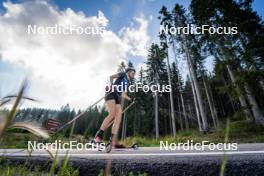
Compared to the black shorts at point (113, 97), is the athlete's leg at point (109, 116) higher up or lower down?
lower down

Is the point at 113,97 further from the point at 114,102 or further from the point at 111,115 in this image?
the point at 111,115

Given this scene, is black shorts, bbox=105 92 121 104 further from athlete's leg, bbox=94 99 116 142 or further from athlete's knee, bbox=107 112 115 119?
athlete's knee, bbox=107 112 115 119

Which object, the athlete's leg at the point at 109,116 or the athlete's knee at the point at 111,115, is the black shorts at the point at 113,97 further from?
the athlete's knee at the point at 111,115

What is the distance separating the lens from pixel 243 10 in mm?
19000

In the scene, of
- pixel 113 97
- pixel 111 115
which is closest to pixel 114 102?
pixel 113 97

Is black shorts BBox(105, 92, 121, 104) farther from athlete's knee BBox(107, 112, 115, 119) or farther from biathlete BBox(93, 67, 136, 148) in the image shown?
athlete's knee BBox(107, 112, 115, 119)

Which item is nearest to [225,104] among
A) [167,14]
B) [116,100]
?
[167,14]

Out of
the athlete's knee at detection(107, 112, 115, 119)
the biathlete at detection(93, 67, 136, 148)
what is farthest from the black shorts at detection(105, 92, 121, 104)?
the athlete's knee at detection(107, 112, 115, 119)

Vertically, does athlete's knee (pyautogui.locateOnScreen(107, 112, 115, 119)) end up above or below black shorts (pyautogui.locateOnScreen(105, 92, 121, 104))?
below

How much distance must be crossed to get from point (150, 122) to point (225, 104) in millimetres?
19160

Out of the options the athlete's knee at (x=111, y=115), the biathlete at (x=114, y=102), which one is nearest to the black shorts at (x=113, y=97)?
the biathlete at (x=114, y=102)

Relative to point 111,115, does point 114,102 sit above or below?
above

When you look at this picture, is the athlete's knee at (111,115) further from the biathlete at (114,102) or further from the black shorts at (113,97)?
the black shorts at (113,97)

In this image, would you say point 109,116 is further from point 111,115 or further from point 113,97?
point 113,97
